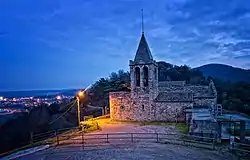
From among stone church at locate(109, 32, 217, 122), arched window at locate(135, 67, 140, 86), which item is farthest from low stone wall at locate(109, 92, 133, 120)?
arched window at locate(135, 67, 140, 86)

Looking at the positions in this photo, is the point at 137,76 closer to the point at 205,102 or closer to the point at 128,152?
the point at 205,102

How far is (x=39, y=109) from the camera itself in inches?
1714

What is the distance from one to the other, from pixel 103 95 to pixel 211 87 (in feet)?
75.8

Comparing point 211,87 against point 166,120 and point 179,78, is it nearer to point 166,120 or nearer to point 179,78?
point 166,120

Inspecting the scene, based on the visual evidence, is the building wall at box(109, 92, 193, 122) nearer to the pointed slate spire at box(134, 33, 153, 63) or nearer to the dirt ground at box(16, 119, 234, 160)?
the pointed slate spire at box(134, 33, 153, 63)

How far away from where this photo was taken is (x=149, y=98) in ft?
94.8

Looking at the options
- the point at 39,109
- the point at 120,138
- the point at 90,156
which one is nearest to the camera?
the point at 90,156

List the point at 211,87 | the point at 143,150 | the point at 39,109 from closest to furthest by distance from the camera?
the point at 143,150 → the point at 211,87 → the point at 39,109

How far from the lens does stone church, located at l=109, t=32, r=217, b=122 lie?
27953 mm

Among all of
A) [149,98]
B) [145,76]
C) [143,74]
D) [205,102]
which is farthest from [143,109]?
[205,102]

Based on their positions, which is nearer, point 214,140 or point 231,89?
point 214,140

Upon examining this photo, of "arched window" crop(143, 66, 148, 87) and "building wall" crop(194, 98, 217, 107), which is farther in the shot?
"arched window" crop(143, 66, 148, 87)

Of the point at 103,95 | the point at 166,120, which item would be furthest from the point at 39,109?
the point at 166,120

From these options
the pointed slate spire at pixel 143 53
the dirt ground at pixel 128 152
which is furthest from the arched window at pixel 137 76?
the dirt ground at pixel 128 152
